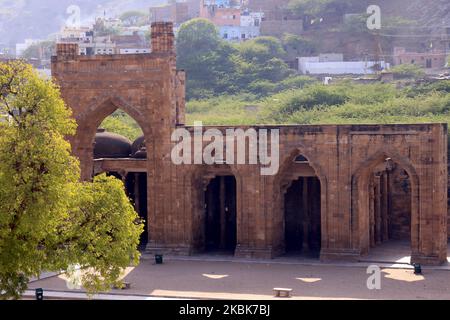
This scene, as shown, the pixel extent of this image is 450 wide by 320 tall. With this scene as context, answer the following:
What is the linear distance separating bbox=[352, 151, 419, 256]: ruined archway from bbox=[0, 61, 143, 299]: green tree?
10.1 metres

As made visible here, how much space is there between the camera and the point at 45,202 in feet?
56.6

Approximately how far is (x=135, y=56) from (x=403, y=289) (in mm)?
11993

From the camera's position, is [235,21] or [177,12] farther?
[177,12]

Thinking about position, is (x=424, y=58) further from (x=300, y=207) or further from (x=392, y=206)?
(x=300, y=207)

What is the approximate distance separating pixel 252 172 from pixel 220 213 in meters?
3.01

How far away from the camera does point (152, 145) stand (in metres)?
29.5

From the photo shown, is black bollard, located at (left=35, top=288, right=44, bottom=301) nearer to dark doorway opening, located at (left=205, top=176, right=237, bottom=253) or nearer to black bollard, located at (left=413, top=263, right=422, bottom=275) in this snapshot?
dark doorway opening, located at (left=205, top=176, right=237, bottom=253)

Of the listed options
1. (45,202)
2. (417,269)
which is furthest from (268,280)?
(45,202)

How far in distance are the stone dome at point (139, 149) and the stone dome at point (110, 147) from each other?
0.33 meters

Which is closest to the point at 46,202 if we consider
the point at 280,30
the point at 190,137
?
the point at 190,137

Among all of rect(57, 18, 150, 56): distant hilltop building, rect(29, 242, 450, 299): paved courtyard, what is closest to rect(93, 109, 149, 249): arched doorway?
rect(29, 242, 450, 299): paved courtyard

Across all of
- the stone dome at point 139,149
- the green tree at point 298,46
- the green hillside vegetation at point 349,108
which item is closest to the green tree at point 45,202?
the stone dome at point 139,149

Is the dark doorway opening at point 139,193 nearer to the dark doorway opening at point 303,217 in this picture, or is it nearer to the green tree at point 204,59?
the dark doorway opening at point 303,217
